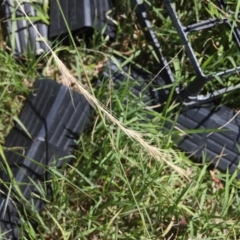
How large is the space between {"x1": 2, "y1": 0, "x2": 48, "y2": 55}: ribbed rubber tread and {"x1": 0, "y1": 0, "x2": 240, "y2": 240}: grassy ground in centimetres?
5

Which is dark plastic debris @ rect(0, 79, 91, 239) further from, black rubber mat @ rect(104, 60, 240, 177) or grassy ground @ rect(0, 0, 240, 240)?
black rubber mat @ rect(104, 60, 240, 177)

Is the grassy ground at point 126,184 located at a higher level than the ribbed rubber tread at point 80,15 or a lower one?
lower

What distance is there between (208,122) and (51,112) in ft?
1.61

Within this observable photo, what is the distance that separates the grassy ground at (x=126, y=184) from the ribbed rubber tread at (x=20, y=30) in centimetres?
5

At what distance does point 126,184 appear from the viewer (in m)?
1.72

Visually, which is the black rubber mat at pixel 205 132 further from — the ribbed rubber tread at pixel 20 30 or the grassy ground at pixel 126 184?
the ribbed rubber tread at pixel 20 30

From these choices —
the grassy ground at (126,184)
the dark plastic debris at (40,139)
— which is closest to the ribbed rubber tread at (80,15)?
the grassy ground at (126,184)

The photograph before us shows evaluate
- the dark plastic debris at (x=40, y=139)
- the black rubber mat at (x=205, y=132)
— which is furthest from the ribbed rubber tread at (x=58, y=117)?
the black rubber mat at (x=205, y=132)

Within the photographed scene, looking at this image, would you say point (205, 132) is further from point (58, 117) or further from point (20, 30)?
point (20, 30)

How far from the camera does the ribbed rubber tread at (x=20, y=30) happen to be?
1.89 metres

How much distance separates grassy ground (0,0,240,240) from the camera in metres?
1.72

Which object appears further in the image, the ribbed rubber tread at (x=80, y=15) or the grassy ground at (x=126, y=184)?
the ribbed rubber tread at (x=80, y=15)

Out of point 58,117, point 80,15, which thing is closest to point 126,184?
point 58,117

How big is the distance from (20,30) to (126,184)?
0.61 m
